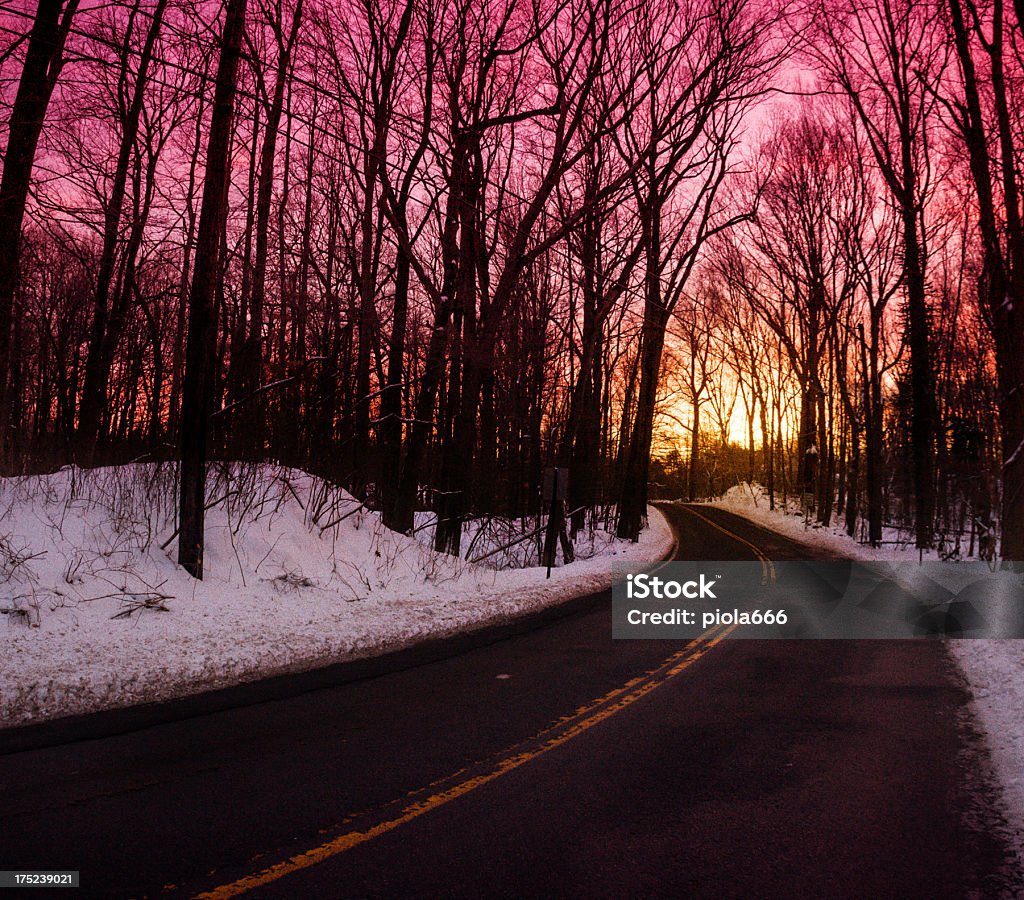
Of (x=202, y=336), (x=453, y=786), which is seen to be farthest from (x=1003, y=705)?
(x=202, y=336)

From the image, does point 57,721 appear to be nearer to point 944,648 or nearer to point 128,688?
point 128,688

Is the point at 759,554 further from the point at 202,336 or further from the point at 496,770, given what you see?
the point at 496,770

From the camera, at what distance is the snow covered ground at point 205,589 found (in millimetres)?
7465

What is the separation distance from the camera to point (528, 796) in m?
4.81

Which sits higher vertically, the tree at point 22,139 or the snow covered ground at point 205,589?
the tree at point 22,139

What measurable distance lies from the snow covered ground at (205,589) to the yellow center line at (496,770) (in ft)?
11.0

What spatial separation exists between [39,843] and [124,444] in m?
13.0

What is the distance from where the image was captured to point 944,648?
1010 centimetres

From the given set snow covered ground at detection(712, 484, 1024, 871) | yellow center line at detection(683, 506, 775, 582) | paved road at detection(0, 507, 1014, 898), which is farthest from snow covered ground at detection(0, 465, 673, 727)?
snow covered ground at detection(712, 484, 1024, 871)

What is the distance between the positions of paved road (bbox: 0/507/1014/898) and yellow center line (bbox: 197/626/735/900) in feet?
0.06

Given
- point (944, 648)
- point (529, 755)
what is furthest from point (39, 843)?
point (944, 648)

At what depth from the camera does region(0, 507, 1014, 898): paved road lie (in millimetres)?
3799

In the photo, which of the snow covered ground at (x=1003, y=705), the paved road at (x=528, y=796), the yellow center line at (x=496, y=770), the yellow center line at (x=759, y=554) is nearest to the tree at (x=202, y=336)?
the paved road at (x=528, y=796)

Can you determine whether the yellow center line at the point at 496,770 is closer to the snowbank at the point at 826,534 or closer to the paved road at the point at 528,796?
the paved road at the point at 528,796
